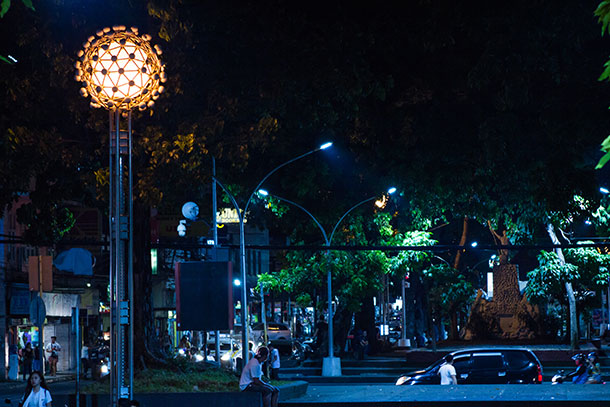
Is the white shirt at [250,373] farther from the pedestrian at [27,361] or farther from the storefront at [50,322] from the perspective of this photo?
the storefront at [50,322]

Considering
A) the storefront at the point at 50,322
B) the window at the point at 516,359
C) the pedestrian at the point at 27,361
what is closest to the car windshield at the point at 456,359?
the window at the point at 516,359

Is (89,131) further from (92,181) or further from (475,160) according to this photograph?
(475,160)

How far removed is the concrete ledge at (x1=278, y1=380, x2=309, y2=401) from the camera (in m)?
23.6

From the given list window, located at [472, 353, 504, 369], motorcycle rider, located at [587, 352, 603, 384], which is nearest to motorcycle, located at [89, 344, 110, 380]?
window, located at [472, 353, 504, 369]

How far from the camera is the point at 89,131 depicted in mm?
24188

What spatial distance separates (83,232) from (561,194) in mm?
25632

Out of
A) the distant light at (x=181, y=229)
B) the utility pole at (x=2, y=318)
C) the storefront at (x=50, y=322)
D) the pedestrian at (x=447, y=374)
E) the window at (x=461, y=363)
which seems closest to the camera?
the pedestrian at (x=447, y=374)

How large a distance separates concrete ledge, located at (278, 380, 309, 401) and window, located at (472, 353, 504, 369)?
23.3 feet

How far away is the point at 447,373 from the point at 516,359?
311cm

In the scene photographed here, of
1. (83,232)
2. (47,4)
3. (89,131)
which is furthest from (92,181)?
(83,232)

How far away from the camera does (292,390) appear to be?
24281 millimetres

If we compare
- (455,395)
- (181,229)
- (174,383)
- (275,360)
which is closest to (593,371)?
(455,395)

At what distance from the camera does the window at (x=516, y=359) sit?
101 ft

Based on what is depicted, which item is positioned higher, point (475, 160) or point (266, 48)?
point (266, 48)
